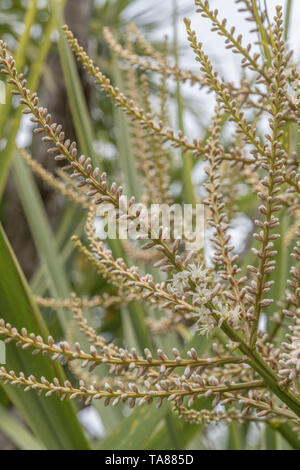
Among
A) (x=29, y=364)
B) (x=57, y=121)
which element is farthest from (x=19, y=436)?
(x=57, y=121)

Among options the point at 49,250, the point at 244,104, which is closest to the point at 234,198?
the point at 244,104

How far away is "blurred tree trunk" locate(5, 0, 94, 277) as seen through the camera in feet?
4.74

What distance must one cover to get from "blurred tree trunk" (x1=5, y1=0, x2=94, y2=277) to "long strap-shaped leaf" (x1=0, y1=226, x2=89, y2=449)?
2.80 ft

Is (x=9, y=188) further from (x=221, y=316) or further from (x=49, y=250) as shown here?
(x=221, y=316)

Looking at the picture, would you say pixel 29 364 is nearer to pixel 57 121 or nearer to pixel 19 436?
pixel 19 436

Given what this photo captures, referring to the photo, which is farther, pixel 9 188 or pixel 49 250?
pixel 9 188

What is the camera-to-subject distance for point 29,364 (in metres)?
0.55

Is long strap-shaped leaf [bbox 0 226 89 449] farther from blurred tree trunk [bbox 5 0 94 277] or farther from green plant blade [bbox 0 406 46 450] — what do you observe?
blurred tree trunk [bbox 5 0 94 277]

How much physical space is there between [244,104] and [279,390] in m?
0.32

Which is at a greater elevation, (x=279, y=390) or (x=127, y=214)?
(x=127, y=214)

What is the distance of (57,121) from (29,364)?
3.23 feet

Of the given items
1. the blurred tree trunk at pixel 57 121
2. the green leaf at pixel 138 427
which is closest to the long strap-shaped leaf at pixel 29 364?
the green leaf at pixel 138 427

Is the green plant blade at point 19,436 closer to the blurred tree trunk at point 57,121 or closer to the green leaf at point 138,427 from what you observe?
the green leaf at point 138,427
